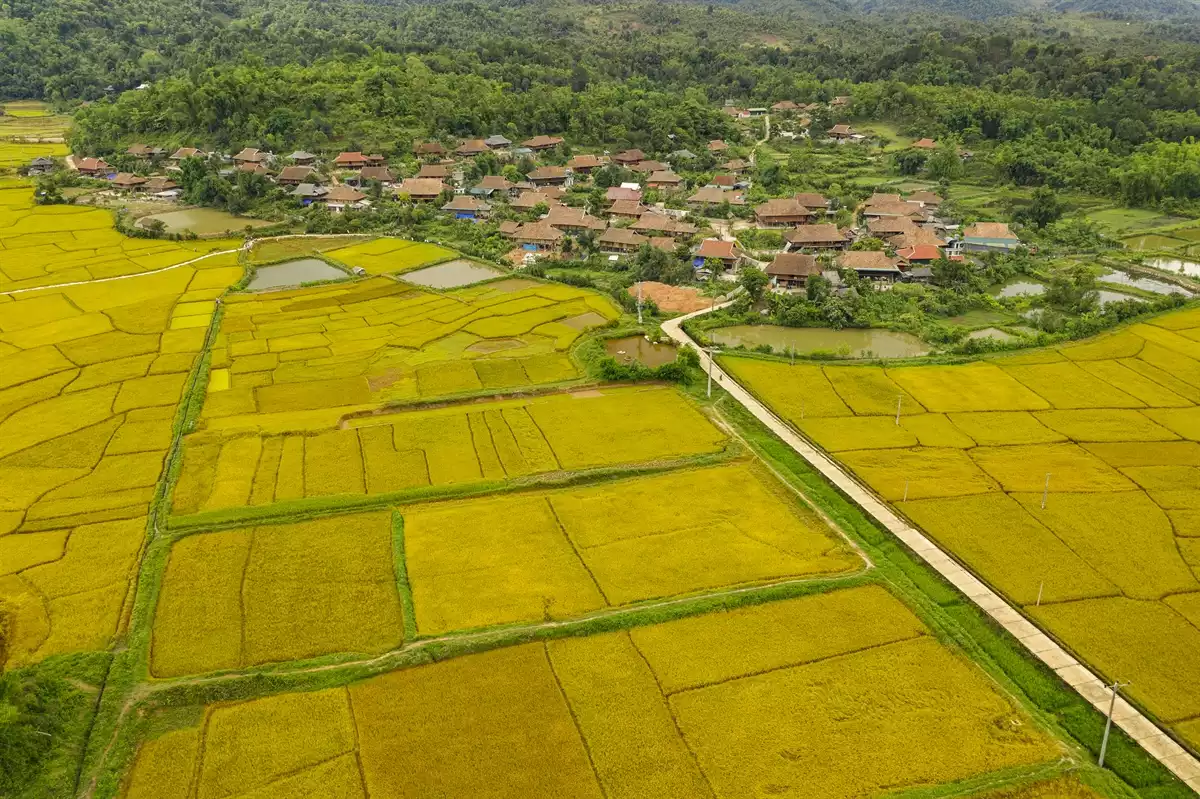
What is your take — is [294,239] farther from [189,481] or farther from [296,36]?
[296,36]

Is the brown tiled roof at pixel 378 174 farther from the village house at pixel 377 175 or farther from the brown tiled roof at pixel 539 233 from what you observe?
the brown tiled roof at pixel 539 233

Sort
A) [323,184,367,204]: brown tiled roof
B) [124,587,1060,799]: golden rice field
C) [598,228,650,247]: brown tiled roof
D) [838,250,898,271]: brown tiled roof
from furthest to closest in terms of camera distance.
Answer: [323,184,367,204]: brown tiled roof
[598,228,650,247]: brown tiled roof
[838,250,898,271]: brown tiled roof
[124,587,1060,799]: golden rice field

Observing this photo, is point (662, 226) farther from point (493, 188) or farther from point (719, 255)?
point (493, 188)

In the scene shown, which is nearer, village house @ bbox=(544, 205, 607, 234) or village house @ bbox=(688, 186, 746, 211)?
village house @ bbox=(544, 205, 607, 234)

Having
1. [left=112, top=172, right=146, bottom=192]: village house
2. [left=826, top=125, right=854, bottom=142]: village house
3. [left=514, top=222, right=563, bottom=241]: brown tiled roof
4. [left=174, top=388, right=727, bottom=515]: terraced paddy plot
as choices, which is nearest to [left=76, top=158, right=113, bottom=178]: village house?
[left=112, top=172, right=146, bottom=192]: village house

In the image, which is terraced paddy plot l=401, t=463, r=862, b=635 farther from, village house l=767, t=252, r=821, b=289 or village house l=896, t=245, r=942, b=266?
village house l=896, t=245, r=942, b=266

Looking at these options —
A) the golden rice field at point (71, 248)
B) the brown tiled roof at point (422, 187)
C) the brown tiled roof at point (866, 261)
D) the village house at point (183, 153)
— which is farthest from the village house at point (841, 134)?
the village house at point (183, 153)
